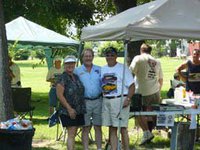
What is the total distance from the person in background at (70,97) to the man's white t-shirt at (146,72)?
215cm

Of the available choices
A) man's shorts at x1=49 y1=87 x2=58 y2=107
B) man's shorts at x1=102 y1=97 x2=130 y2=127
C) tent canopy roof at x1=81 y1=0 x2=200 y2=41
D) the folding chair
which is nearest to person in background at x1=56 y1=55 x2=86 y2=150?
man's shorts at x1=102 y1=97 x2=130 y2=127

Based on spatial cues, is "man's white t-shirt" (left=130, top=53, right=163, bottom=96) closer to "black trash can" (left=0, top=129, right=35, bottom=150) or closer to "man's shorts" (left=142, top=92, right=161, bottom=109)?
"man's shorts" (left=142, top=92, right=161, bottom=109)

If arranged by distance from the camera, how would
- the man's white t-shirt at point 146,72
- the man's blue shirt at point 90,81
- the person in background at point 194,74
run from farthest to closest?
the man's white t-shirt at point 146,72
the person in background at point 194,74
the man's blue shirt at point 90,81

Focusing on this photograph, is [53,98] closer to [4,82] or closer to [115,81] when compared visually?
[4,82]

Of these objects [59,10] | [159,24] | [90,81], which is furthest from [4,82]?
[59,10]

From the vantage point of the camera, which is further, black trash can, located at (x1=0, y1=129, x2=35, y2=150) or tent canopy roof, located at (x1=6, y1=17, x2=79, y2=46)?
tent canopy roof, located at (x1=6, y1=17, x2=79, y2=46)

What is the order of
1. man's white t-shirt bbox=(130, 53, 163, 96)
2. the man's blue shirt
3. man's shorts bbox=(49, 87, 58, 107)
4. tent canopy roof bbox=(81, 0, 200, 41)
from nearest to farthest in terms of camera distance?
tent canopy roof bbox=(81, 0, 200, 41), the man's blue shirt, man's white t-shirt bbox=(130, 53, 163, 96), man's shorts bbox=(49, 87, 58, 107)

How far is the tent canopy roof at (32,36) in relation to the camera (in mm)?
13750

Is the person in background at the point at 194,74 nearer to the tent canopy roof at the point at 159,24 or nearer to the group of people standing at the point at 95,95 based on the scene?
the tent canopy roof at the point at 159,24

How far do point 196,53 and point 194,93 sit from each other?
2.30 ft

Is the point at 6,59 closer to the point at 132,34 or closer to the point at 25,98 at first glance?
the point at 132,34

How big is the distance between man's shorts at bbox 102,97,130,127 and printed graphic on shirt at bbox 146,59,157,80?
6.64 feet

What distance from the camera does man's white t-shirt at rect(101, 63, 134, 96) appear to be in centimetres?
742

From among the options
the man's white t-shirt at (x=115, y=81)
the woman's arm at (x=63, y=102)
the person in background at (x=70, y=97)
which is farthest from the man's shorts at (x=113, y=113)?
the woman's arm at (x=63, y=102)
